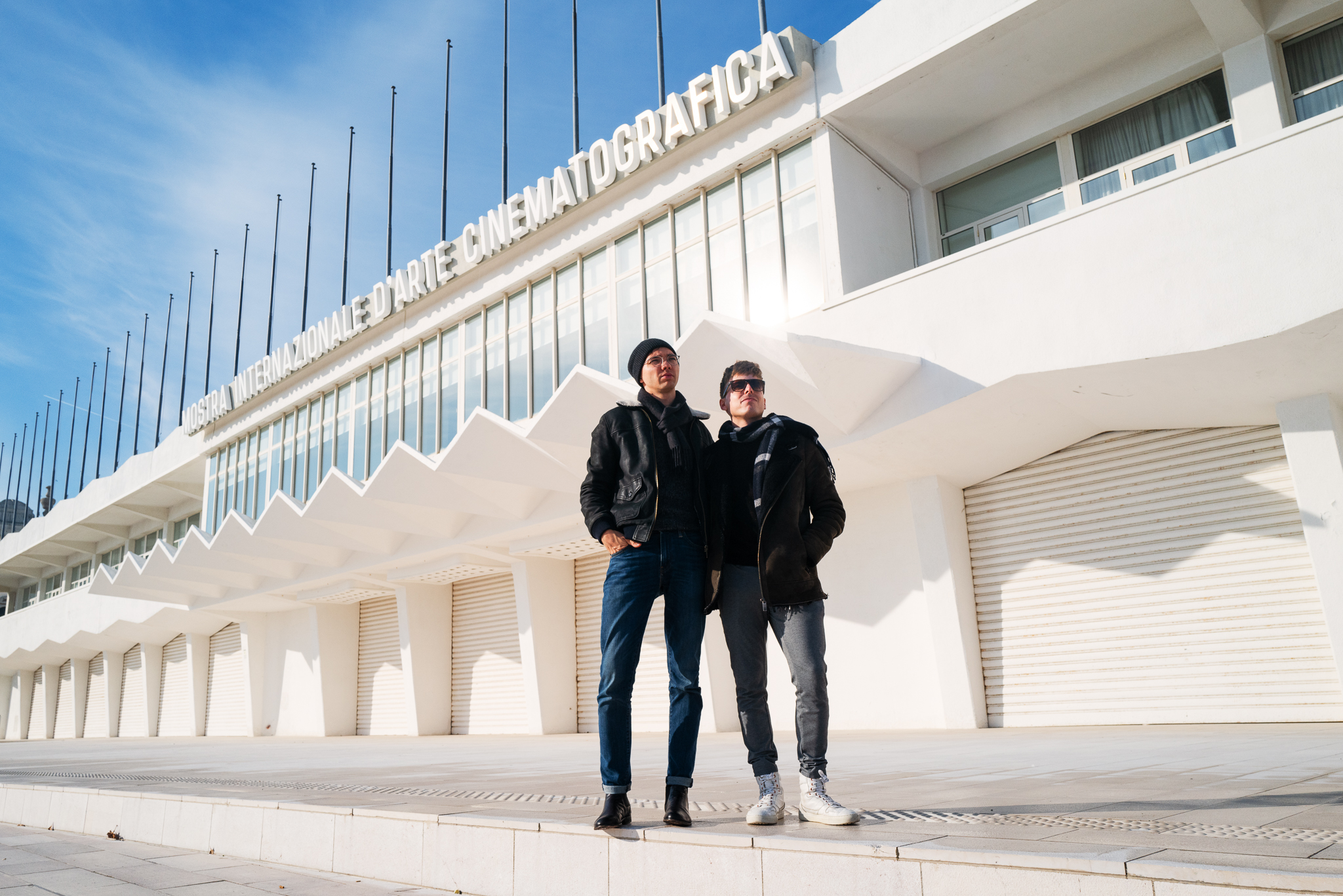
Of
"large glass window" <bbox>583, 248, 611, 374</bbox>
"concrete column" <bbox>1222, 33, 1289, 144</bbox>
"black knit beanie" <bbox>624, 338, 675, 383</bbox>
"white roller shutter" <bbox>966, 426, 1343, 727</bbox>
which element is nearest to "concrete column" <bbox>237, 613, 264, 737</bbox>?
"large glass window" <bbox>583, 248, 611, 374</bbox>

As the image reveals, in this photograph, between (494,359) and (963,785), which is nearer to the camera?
(963,785)

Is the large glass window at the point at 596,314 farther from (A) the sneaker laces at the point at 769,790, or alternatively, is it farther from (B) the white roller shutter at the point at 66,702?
(B) the white roller shutter at the point at 66,702

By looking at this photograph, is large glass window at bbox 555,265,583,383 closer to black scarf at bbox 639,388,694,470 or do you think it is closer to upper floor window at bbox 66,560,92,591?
black scarf at bbox 639,388,694,470

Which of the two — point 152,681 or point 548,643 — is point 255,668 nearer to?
point 152,681

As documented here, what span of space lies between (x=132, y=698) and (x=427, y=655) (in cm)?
1982

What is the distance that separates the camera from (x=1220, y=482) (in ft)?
34.7

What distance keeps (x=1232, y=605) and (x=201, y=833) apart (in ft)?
34.2

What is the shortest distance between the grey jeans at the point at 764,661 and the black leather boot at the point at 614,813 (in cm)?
49

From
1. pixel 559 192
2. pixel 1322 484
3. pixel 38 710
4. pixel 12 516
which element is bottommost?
pixel 38 710

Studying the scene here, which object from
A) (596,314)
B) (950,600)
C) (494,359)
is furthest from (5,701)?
(950,600)

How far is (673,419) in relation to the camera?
3689 mm

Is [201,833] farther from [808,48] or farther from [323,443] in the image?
[323,443]

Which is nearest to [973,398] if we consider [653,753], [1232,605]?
[1232,605]

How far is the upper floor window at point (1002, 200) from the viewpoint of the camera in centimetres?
1311
